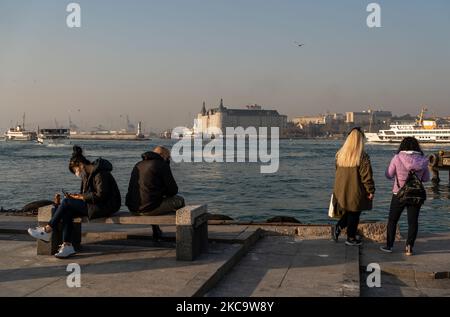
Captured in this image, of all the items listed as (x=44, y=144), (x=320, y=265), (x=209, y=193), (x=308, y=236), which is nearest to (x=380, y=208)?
(x=209, y=193)

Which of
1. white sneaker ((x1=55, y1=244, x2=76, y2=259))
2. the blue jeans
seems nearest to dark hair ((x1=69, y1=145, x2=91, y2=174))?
the blue jeans

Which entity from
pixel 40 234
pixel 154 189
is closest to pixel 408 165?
pixel 154 189

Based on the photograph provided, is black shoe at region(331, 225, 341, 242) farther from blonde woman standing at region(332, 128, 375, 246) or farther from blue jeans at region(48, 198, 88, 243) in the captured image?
blue jeans at region(48, 198, 88, 243)

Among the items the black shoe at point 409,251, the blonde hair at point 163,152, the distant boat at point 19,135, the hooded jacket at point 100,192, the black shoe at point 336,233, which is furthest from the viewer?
the distant boat at point 19,135

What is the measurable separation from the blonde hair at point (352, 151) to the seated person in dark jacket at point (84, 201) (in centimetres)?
292

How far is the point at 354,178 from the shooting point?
21.9 ft

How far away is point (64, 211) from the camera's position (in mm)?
5895

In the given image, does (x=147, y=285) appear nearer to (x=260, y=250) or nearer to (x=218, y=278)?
(x=218, y=278)

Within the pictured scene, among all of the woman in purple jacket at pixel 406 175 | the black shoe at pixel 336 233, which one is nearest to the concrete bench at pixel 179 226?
the black shoe at pixel 336 233

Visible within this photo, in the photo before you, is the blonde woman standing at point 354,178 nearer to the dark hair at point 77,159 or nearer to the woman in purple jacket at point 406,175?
the woman in purple jacket at point 406,175

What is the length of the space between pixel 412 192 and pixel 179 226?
2.95 metres

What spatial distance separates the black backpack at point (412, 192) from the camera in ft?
21.2

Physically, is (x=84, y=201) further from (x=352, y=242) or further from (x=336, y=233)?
(x=352, y=242)

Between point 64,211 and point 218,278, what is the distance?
1.98m
